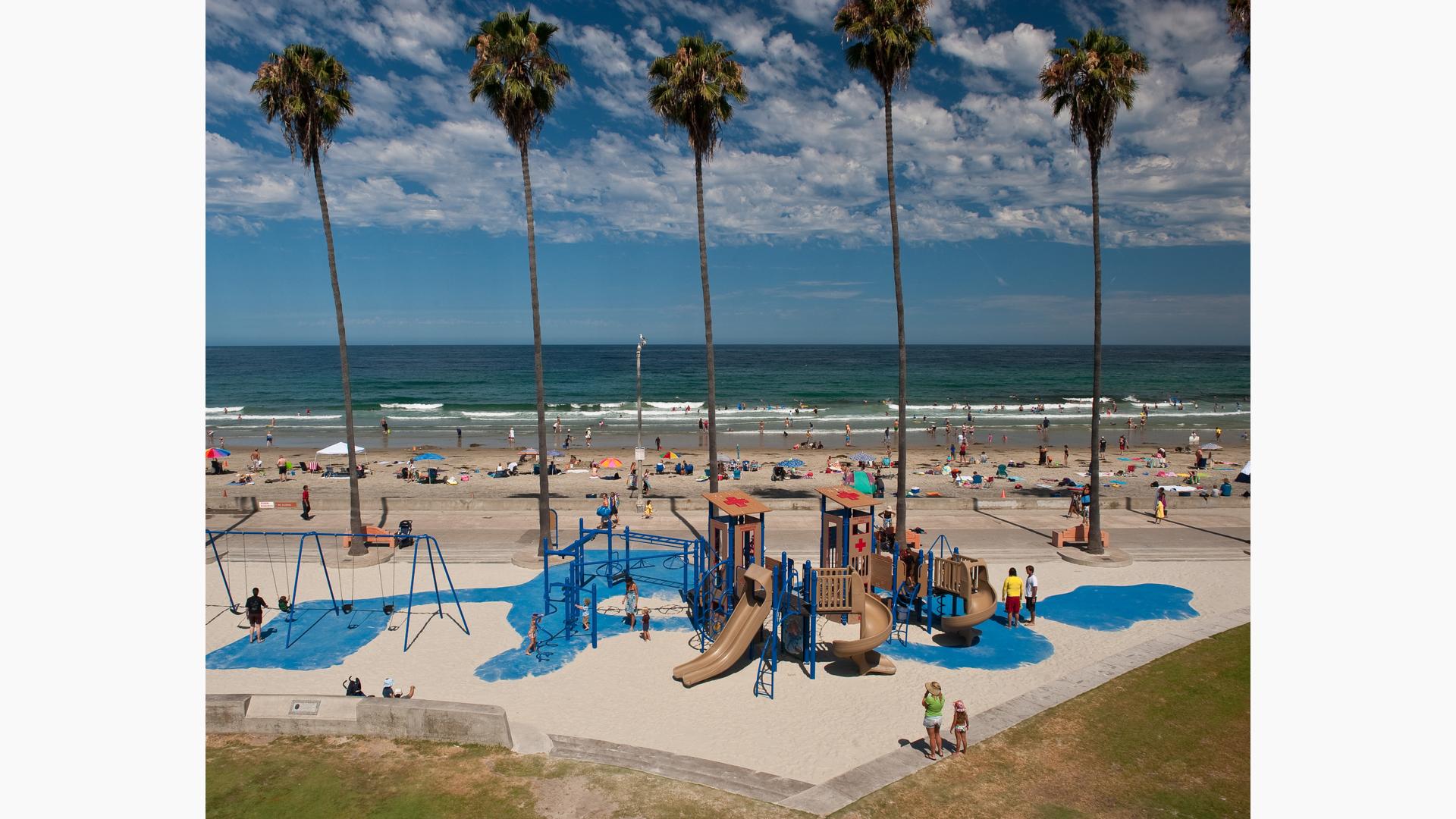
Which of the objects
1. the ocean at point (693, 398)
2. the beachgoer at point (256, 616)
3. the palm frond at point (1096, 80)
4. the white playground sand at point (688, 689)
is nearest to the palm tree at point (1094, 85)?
the palm frond at point (1096, 80)

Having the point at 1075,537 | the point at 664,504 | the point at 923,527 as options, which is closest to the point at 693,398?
the point at 664,504

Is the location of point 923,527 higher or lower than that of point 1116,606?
higher

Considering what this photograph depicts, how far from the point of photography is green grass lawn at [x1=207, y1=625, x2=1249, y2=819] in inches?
396

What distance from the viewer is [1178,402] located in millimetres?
84438

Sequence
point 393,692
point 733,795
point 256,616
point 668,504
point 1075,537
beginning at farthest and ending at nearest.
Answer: point 668,504
point 1075,537
point 256,616
point 393,692
point 733,795

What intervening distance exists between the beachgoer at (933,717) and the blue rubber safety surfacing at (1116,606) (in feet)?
27.4

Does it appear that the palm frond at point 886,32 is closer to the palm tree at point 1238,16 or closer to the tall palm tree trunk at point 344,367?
the palm tree at point 1238,16

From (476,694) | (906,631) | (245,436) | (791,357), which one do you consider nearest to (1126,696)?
(906,631)

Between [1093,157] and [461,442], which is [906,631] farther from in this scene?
[461,442]

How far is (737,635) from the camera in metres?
15.8

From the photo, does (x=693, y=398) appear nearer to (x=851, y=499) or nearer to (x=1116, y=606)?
(x=1116, y=606)

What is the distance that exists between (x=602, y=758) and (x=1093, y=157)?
2055cm

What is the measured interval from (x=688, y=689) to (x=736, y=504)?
469 cm

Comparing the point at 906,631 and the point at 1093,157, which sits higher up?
the point at 1093,157
